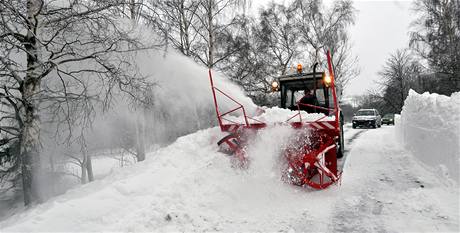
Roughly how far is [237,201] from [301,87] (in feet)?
12.0

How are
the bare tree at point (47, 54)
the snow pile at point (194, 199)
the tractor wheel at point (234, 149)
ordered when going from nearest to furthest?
the snow pile at point (194, 199) → the tractor wheel at point (234, 149) → the bare tree at point (47, 54)

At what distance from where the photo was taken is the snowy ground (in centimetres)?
351

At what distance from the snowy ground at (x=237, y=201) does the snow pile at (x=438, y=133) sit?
30 centimetres

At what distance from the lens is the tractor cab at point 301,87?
697 cm

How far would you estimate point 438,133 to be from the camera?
18.7ft

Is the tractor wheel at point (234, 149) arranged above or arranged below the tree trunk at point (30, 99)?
below

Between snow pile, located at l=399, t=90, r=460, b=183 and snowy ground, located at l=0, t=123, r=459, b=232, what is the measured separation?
0.30m

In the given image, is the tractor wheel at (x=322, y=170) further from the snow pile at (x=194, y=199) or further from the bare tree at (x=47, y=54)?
the bare tree at (x=47, y=54)

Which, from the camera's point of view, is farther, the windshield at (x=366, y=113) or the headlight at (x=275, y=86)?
the windshield at (x=366, y=113)

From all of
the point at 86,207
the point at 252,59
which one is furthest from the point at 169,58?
the point at 252,59

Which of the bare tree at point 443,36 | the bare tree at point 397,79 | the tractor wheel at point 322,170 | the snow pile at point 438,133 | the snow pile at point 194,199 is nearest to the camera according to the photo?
the snow pile at point 194,199

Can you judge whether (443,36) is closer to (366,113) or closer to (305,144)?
(366,113)

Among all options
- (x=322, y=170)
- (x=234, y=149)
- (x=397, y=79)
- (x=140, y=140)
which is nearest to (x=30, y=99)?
(x=234, y=149)

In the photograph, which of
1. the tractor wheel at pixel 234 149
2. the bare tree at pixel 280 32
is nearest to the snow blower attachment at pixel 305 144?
the tractor wheel at pixel 234 149
